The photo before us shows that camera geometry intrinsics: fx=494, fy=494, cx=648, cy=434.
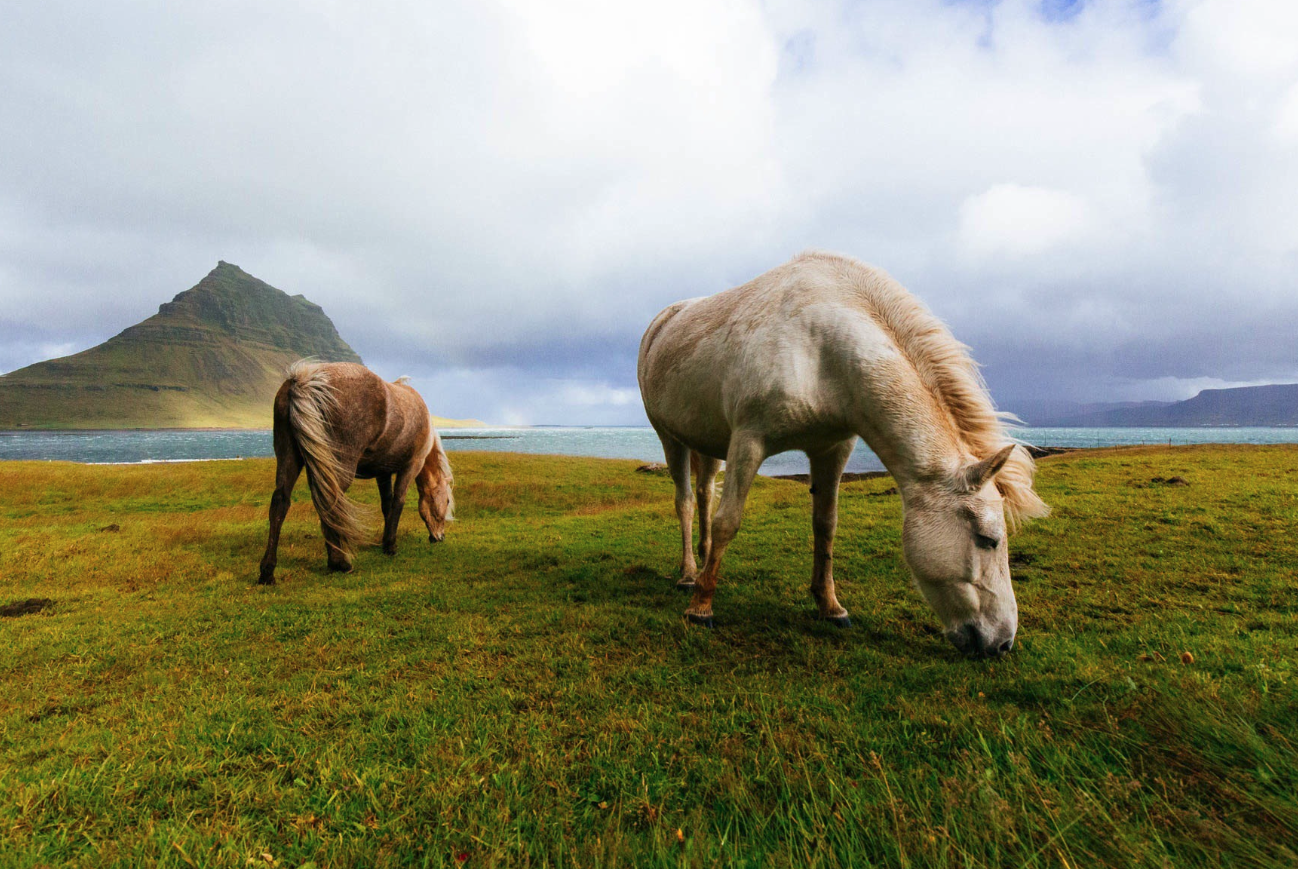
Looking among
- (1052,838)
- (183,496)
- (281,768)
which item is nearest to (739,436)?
(1052,838)

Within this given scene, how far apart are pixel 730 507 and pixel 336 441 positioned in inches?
207

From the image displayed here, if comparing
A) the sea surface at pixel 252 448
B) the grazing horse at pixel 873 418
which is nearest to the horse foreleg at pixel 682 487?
the grazing horse at pixel 873 418

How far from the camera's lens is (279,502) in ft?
19.7

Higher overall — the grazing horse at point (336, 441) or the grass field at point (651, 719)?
the grazing horse at point (336, 441)

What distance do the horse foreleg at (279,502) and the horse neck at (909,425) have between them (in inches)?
253

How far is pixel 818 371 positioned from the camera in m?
3.90

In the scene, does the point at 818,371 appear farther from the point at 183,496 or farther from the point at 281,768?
the point at 183,496

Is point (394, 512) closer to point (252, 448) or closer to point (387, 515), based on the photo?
point (387, 515)

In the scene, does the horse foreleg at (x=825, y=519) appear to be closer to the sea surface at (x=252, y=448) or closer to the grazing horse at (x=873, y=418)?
the grazing horse at (x=873, y=418)

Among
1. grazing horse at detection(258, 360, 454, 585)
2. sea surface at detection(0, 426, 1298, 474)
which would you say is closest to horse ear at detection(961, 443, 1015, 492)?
grazing horse at detection(258, 360, 454, 585)

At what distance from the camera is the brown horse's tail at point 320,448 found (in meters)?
6.08

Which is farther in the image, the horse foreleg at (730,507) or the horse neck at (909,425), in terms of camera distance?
the horse foreleg at (730,507)

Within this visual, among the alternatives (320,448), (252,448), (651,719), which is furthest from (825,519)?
(252,448)

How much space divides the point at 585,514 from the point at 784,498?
5.09 m
